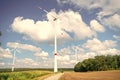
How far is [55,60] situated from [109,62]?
5350cm

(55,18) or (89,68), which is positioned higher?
(55,18)

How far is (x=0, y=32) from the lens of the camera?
121 feet

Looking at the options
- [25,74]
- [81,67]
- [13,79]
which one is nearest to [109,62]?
[81,67]

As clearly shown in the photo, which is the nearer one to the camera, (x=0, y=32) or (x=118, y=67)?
(x=0, y=32)

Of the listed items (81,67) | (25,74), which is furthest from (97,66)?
(25,74)

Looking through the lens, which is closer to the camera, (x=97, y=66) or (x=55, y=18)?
(x=55, y=18)

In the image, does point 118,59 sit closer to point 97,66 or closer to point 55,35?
point 97,66

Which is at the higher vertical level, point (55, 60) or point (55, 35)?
point (55, 35)

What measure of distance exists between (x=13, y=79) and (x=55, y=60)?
1168 inches

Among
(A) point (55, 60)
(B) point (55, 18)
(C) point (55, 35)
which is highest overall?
(B) point (55, 18)

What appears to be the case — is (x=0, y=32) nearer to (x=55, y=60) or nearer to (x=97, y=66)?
(x=55, y=60)

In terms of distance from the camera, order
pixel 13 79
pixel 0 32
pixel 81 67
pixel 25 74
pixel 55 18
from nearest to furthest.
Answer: pixel 0 32 < pixel 13 79 < pixel 25 74 < pixel 55 18 < pixel 81 67

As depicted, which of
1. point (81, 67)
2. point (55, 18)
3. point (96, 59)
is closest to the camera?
point (55, 18)

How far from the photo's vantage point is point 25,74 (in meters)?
50.1
